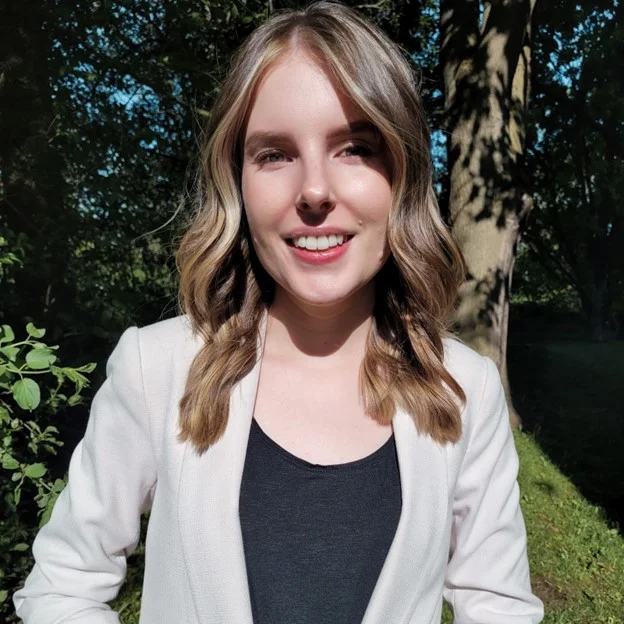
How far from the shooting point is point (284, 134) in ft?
4.48

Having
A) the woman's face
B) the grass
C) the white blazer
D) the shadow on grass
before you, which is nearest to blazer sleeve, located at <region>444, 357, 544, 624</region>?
the white blazer

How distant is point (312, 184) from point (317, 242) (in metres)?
0.13

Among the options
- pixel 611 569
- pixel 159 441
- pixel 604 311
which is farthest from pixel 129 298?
pixel 604 311

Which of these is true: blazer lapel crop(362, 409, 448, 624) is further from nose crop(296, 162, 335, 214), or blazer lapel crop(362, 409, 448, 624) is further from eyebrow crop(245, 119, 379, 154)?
eyebrow crop(245, 119, 379, 154)

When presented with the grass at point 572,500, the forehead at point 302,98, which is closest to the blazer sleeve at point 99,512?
the forehead at point 302,98

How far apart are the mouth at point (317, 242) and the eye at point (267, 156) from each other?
0.61ft

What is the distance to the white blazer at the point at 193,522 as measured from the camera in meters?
1.28

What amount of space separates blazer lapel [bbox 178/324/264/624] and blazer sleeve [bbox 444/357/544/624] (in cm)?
52

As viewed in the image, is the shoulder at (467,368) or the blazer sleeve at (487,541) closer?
the blazer sleeve at (487,541)

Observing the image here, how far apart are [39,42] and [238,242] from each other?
8.86ft

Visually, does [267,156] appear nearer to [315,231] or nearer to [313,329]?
[315,231]

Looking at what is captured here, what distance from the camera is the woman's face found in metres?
1.35

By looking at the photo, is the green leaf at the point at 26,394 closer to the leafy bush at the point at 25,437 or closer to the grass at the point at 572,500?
the leafy bush at the point at 25,437

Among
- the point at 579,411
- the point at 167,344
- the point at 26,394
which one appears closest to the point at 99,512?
the point at 167,344
